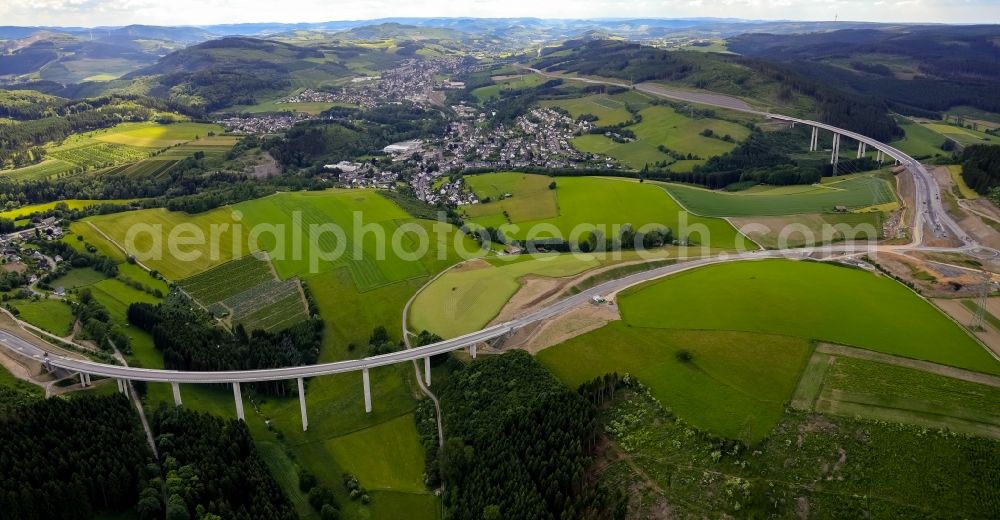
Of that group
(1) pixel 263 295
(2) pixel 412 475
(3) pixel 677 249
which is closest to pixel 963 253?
(3) pixel 677 249

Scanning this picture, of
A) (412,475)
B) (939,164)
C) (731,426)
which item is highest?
(939,164)

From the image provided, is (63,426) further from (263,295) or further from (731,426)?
(731,426)

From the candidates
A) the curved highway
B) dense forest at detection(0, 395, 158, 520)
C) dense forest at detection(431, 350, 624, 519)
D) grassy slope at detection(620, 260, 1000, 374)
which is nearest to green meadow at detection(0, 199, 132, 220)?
the curved highway

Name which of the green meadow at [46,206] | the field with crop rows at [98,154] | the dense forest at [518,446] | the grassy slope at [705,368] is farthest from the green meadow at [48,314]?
the field with crop rows at [98,154]

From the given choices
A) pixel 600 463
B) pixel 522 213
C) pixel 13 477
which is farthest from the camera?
pixel 522 213

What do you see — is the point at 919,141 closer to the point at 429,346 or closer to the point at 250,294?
the point at 429,346

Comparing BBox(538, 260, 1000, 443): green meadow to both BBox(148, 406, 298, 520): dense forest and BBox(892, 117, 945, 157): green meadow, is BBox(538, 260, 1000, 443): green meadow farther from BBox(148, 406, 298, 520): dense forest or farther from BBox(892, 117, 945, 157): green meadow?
BBox(892, 117, 945, 157): green meadow
